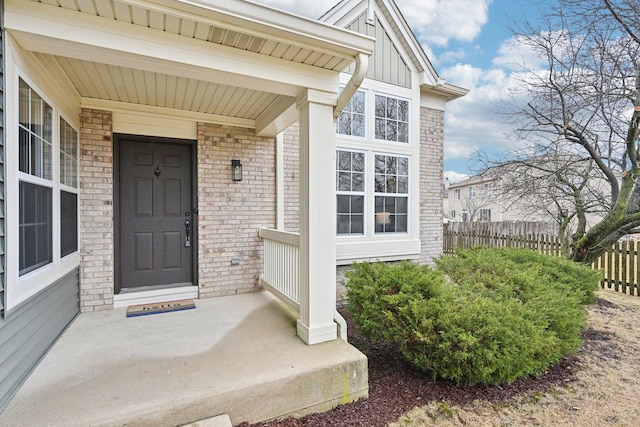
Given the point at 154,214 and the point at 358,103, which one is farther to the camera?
the point at 358,103

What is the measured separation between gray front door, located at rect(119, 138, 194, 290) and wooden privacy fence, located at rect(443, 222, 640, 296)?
13.2 feet

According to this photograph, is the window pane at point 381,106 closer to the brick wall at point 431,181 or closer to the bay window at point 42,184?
the brick wall at point 431,181

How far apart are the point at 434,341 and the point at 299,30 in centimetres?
274

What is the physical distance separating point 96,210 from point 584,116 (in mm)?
8338

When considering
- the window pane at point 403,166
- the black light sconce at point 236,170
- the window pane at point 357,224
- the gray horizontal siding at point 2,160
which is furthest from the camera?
the window pane at point 403,166

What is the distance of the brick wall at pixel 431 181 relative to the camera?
6.24 meters

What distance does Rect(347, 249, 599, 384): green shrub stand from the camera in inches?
99.7

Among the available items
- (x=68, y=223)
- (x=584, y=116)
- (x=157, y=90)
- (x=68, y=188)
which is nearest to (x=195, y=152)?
(x=157, y=90)

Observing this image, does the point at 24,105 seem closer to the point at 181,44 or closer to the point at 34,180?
the point at 34,180

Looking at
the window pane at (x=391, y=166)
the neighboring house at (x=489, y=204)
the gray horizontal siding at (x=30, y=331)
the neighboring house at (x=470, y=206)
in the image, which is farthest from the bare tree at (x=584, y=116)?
the neighboring house at (x=470, y=206)

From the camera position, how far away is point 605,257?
694cm

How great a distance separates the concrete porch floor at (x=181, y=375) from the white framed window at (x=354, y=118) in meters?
3.40

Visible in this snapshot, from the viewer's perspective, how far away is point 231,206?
4.34m

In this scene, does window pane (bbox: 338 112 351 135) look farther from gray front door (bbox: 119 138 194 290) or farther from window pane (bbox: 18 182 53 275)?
window pane (bbox: 18 182 53 275)
